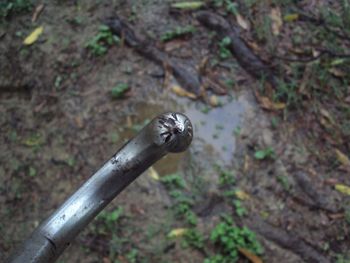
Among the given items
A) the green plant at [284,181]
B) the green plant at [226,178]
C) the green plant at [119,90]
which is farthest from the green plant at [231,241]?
the green plant at [119,90]

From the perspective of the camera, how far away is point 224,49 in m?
3.48

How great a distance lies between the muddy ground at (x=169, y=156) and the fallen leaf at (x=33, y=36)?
0.15 feet

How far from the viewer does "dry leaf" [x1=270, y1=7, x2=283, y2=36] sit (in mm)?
3574

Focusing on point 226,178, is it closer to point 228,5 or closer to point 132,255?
point 132,255

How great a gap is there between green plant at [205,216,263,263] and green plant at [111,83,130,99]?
1255 millimetres

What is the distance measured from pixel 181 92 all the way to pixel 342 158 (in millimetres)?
1286

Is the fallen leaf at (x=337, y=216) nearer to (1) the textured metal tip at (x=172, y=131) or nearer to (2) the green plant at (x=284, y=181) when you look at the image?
(2) the green plant at (x=284, y=181)

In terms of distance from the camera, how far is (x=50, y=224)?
2.83 feet

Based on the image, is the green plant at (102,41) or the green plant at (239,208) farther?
→ the green plant at (102,41)

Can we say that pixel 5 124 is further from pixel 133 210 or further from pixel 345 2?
pixel 345 2

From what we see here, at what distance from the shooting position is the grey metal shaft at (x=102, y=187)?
0.85 m

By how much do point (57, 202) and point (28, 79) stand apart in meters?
1.11

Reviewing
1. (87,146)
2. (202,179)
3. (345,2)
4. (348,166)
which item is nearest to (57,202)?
(87,146)

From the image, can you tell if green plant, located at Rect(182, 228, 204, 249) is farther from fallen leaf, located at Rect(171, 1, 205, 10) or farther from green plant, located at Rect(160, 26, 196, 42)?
fallen leaf, located at Rect(171, 1, 205, 10)
